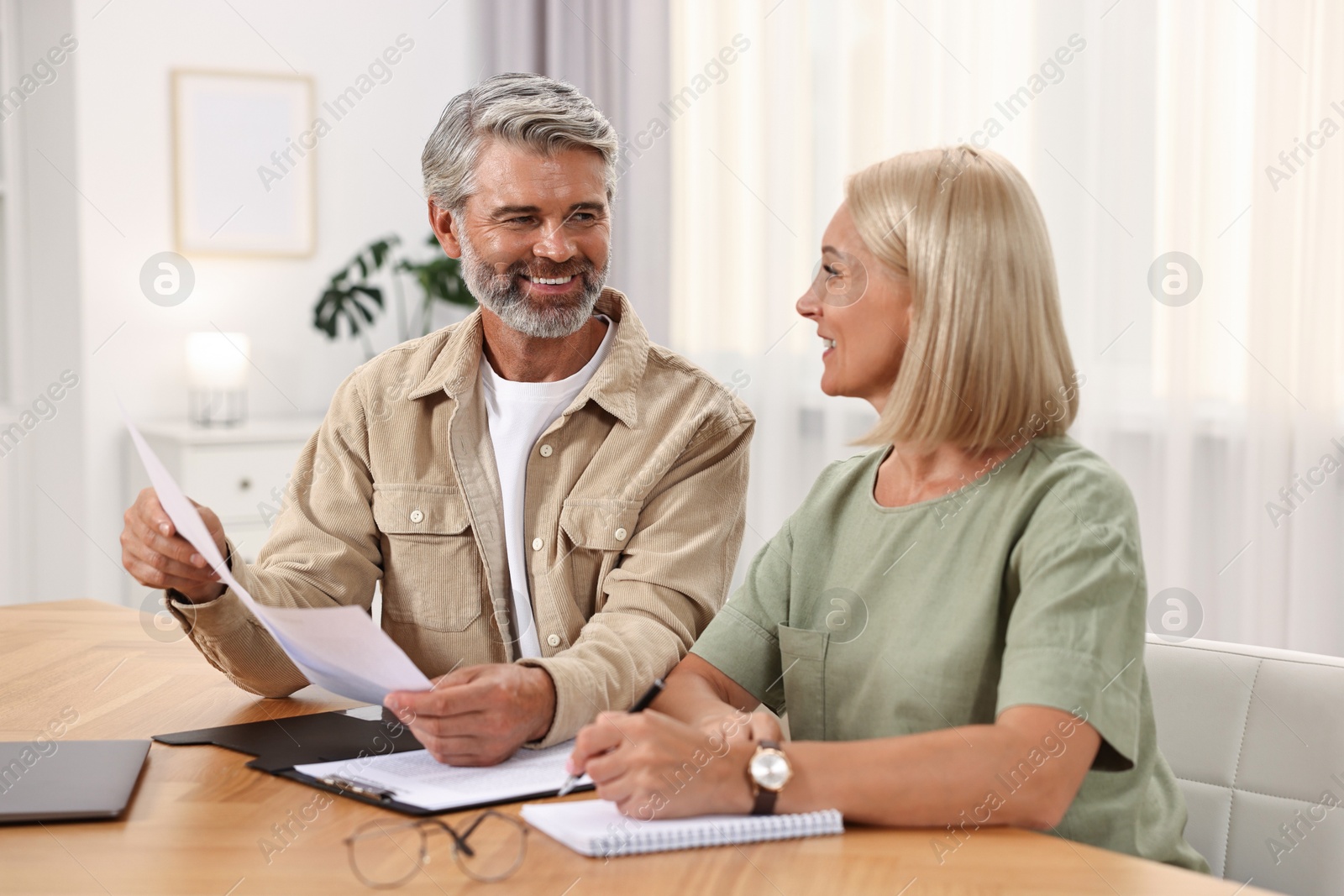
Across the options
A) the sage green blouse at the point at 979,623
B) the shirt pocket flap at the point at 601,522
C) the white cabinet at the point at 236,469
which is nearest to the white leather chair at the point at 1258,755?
the sage green blouse at the point at 979,623

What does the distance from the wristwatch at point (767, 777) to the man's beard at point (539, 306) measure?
837 millimetres

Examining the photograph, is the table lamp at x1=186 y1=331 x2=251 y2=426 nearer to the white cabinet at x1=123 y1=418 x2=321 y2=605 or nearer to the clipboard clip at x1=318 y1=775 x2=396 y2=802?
A: the white cabinet at x1=123 y1=418 x2=321 y2=605

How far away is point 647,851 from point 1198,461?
2.09 m

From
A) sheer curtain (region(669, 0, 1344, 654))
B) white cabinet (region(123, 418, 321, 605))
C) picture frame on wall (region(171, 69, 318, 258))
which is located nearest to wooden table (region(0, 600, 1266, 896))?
sheer curtain (region(669, 0, 1344, 654))

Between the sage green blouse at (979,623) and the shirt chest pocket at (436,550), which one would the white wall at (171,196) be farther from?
the sage green blouse at (979,623)

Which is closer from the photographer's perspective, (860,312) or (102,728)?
(860,312)

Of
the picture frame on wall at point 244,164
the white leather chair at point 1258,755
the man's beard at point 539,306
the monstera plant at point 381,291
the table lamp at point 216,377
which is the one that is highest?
the picture frame on wall at point 244,164

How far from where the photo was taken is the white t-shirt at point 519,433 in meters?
1.69

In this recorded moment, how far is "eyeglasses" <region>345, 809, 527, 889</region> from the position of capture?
952 millimetres

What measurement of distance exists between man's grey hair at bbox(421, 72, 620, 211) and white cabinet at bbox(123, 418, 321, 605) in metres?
2.31

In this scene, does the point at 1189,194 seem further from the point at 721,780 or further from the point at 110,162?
the point at 110,162

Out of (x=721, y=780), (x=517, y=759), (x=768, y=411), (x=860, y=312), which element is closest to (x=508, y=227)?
(x=860, y=312)

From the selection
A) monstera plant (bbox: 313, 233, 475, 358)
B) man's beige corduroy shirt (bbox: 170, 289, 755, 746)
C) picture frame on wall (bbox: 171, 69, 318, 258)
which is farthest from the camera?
monstera plant (bbox: 313, 233, 475, 358)

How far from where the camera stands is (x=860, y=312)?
1.29 meters
